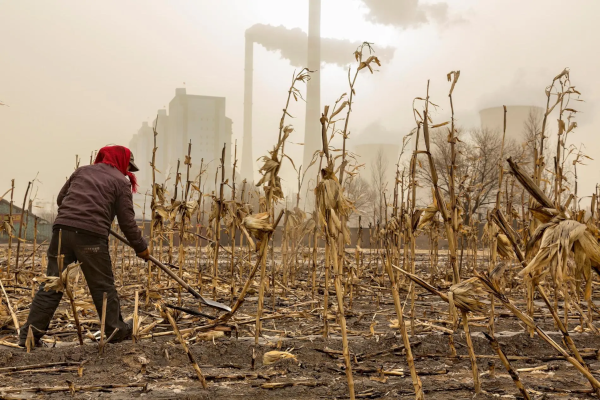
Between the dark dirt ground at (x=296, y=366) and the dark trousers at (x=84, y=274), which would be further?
the dark trousers at (x=84, y=274)

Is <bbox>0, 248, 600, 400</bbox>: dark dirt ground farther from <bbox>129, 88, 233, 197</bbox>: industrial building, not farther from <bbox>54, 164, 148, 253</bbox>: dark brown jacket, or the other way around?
<bbox>129, 88, 233, 197</bbox>: industrial building

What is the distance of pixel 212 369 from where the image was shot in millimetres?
3133

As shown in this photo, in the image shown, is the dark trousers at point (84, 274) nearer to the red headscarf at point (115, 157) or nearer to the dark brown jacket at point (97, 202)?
the dark brown jacket at point (97, 202)

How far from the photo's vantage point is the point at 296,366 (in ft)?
10.4

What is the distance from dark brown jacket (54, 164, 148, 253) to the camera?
3611 millimetres

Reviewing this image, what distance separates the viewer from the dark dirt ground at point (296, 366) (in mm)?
2635

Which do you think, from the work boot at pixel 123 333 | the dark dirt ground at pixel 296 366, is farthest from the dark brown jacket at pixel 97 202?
the dark dirt ground at pixel 296 366

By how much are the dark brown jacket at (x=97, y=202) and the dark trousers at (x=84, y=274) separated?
4.3 inches

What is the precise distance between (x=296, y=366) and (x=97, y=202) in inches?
77.7

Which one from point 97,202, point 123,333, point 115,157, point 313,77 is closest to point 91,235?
point 97,202

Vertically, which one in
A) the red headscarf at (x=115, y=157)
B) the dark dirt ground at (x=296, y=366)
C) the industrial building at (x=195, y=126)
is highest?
the industrial building at (x=195, y=126)

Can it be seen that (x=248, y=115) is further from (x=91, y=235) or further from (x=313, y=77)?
(x=91, y=235)

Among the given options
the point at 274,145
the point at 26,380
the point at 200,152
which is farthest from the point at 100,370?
the point at 200,152

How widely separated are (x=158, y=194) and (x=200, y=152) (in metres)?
78.2
